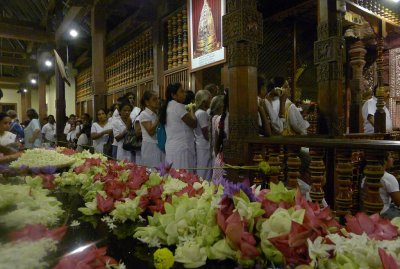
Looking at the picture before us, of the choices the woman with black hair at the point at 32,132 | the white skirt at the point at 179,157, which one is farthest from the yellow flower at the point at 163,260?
the woman with black hair at the point at 32,132

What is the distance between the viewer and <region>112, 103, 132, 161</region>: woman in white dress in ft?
15.7

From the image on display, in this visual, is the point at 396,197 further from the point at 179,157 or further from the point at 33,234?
the point at 33,234

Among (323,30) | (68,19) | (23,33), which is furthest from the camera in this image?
(23,33)

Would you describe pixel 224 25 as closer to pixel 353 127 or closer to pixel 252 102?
pixel 252 102

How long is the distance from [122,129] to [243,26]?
2619mm

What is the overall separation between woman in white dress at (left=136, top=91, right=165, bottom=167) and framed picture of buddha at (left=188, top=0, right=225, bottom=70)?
66.2 inches

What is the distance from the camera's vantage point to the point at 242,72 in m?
2.90

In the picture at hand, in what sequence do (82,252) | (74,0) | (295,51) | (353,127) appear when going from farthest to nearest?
(295,51), (74,0), (353,127), (82,252)

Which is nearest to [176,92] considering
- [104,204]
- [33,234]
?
[104,204]

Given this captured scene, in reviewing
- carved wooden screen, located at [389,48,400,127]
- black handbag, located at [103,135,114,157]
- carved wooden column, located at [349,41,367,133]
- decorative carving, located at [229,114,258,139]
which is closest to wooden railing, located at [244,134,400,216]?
decorative carving, located at [229,114,258,139]

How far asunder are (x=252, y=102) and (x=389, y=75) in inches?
262

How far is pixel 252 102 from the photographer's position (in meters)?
2.94

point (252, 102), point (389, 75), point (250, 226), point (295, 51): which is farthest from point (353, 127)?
point (250, 226)

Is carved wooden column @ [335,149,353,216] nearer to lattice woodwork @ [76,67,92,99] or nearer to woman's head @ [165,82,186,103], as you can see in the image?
woman's head @ [165,82,186,103]
